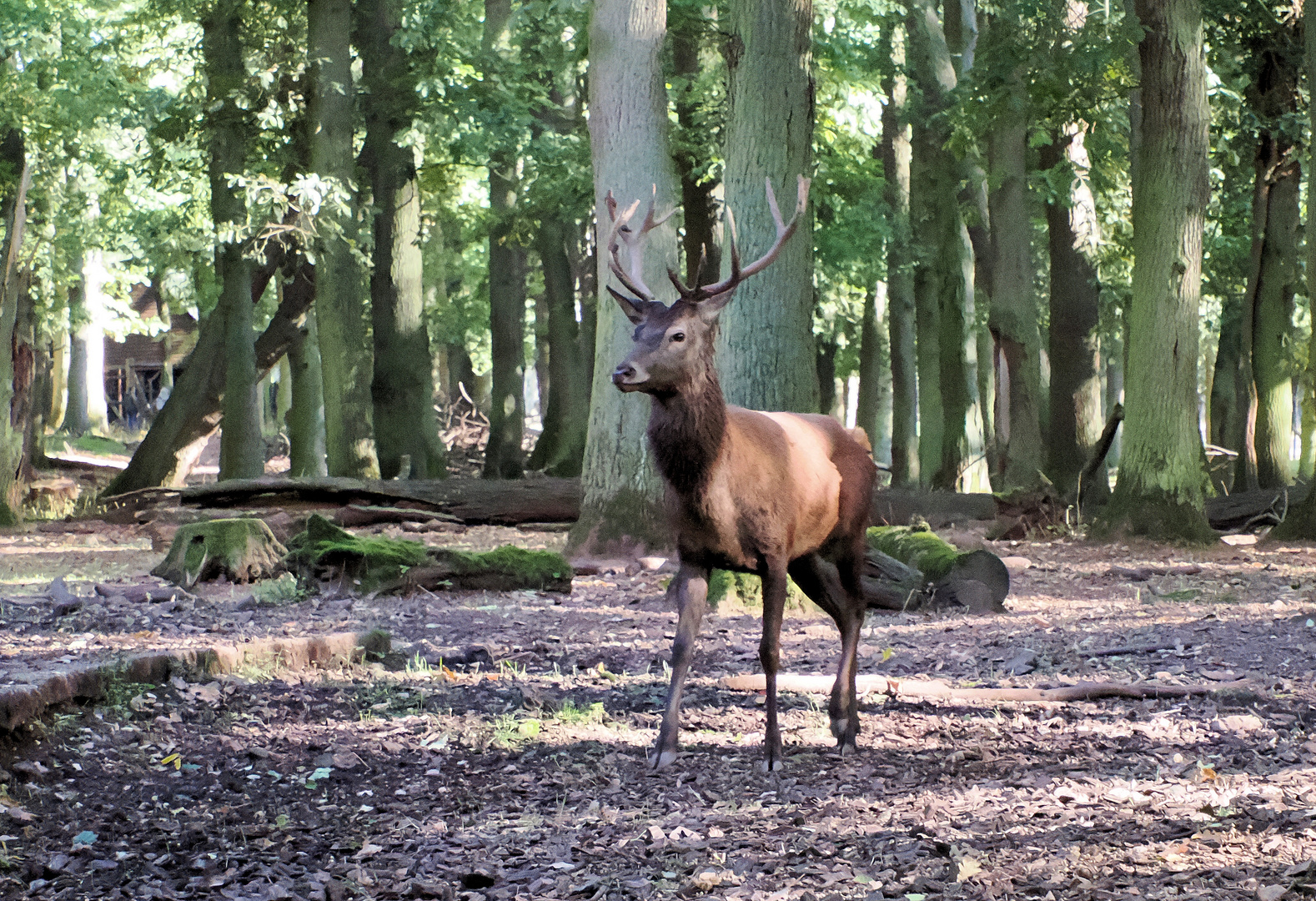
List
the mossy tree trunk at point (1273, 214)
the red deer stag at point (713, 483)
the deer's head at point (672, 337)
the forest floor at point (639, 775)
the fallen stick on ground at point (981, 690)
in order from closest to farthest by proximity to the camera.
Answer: the forest floor at point (639, 775), the deer's head at point (672, 337), the red deer stag at point (713, 483), the fallen stick on ground at point (981, 690), the mossy tree trunk at point (1273, 214)

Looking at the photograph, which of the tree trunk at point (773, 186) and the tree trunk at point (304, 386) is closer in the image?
the tree trunk at point (773, 186)

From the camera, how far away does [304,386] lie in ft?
75.9

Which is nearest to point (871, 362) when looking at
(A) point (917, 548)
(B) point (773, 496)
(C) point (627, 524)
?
(C) point (627, 524)

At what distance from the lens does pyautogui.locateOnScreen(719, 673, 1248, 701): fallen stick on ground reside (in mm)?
6977

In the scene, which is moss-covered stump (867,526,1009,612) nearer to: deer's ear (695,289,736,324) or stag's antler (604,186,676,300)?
stag's antler (604,186,676,300)

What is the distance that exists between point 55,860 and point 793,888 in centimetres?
237

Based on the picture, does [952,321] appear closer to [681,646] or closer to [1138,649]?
[1138,649]

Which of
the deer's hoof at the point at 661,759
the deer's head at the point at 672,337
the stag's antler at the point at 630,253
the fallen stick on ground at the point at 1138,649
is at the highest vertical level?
the stag's antler at the point at 630,253

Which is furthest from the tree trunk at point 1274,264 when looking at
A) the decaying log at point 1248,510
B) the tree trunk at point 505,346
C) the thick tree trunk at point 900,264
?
the tree trunk at point 505,346

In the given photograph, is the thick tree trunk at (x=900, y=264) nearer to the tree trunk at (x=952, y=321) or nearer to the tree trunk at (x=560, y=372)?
the tree trunk at (x=952, y=321)

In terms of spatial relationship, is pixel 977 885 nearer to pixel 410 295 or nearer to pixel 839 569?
pixel 839 569

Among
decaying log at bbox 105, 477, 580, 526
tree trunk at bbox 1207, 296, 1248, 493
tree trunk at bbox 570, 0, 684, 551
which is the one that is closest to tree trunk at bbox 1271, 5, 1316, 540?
tree trunk at bbox 570, 0, 684, 551

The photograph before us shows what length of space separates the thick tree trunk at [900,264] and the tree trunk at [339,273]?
834cm

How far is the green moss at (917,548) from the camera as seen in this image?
11023mm
